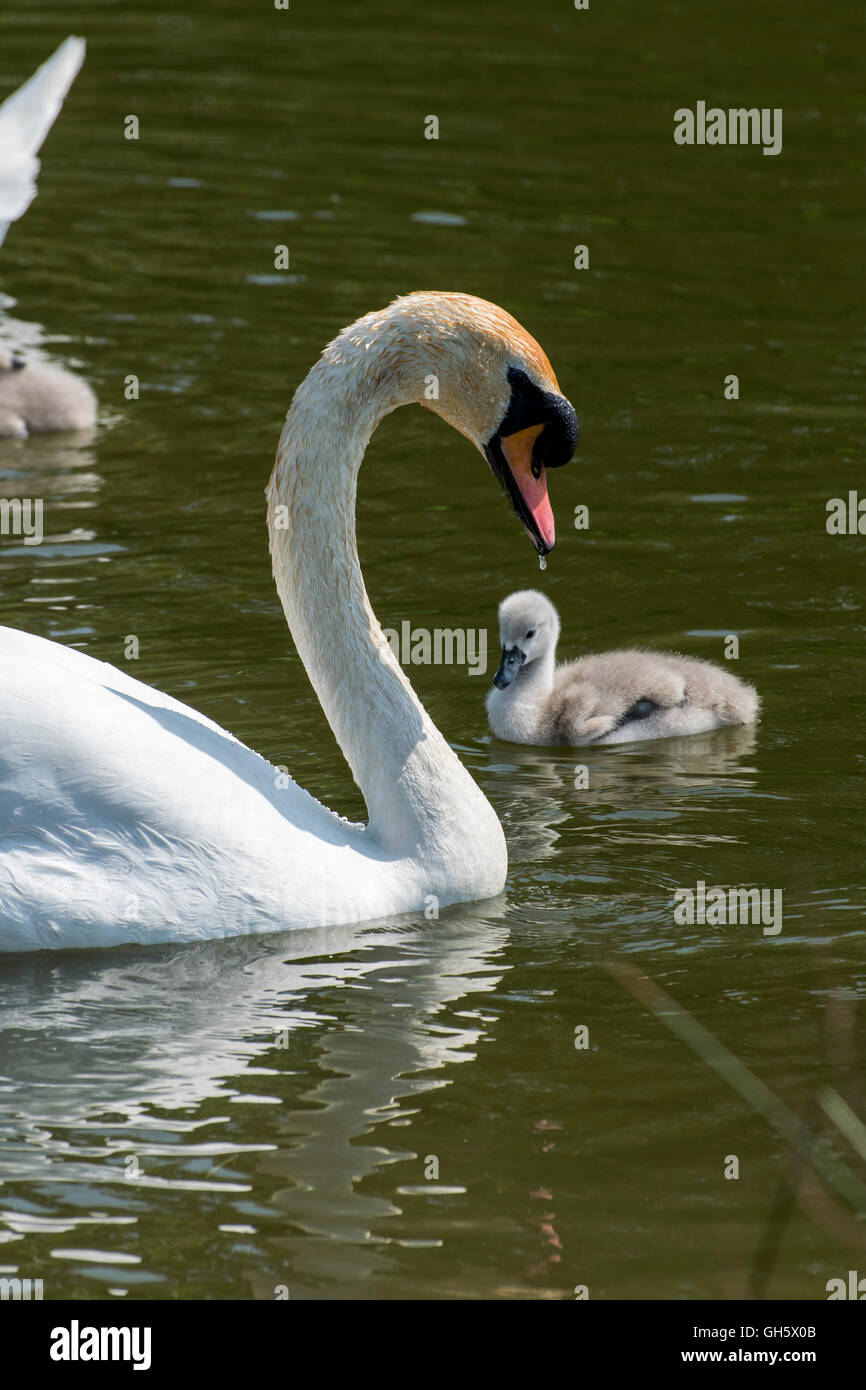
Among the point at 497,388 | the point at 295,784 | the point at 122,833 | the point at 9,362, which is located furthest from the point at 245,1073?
the point at 9,362

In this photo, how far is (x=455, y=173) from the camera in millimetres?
17922

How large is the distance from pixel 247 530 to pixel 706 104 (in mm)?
→ 9879

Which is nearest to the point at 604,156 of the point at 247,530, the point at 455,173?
the point at 455,173

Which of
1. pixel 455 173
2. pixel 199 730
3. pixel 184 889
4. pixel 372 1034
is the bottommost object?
pixel 372 1034

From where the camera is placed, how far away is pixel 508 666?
9.26 metres

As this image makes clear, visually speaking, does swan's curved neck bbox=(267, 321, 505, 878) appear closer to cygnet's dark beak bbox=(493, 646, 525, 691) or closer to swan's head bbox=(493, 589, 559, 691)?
cygnet's dark beak bbox=(493, 646, 525, 691)

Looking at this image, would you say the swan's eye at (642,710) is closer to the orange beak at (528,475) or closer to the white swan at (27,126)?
the orange beak at (528,475)

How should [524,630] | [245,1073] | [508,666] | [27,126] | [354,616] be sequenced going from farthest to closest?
[524,630], [508,666], [354,616], [27,126], [245,1073]

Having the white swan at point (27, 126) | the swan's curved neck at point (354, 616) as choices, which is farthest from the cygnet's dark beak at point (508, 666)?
the white swan at point (27, 126)

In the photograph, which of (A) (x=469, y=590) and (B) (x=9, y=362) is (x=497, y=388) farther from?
(B) (x=9, y=362)

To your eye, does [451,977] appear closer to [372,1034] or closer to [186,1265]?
[372,1034]

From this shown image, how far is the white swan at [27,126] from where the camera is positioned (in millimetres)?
6527

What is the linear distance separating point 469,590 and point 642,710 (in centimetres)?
161

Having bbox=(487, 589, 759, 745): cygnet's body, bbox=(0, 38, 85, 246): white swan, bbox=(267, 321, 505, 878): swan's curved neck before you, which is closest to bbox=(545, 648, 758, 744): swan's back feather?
bbox=(487, 589, 759, 745): cygnet's body
